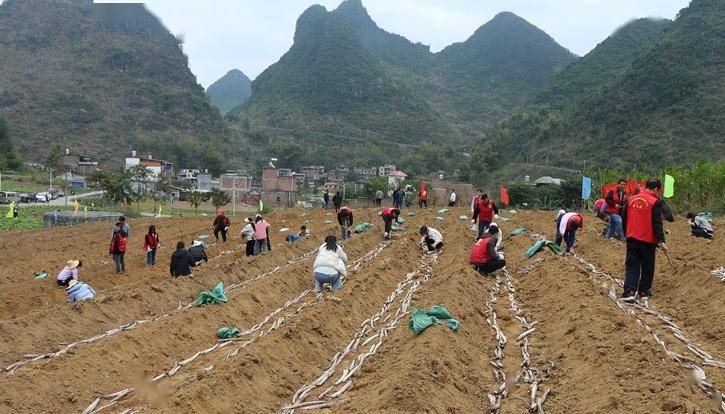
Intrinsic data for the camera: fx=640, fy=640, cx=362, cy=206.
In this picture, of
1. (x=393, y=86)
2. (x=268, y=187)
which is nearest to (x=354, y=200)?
(x=268, y=187)

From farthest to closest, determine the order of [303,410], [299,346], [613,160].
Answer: [613,160], [299,346], [303,410]

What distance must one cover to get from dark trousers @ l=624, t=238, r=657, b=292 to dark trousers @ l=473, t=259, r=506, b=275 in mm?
2932

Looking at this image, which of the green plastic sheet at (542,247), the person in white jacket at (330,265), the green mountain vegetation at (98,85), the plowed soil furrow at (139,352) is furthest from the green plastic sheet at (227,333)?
the green mountain vegetation at (98,85)

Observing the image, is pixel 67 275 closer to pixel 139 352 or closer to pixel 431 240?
pixel 139 352

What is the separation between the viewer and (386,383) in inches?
194

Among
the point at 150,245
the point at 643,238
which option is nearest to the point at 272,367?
the point at 643,238

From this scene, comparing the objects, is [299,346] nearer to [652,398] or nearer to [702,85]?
[652,398]

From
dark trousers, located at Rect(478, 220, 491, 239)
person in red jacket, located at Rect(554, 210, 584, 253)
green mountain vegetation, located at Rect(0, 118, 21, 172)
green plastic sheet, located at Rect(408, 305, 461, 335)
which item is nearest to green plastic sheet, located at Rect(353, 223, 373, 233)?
dark trousers, located at Rect(478, 220, 491, 239)

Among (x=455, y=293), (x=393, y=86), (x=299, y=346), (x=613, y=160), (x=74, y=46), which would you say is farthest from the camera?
(x=393, y=86)

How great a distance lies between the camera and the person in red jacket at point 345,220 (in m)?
16.3

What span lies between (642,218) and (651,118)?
36.9m

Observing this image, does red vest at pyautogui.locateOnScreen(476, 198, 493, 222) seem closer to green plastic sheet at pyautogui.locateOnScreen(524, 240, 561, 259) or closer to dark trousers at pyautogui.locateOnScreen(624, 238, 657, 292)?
green plastic sheet at pyautogui.locateOnScreen(524, 240, 561, 259)

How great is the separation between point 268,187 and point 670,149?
2800 centimetres

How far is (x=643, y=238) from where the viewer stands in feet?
24.3
